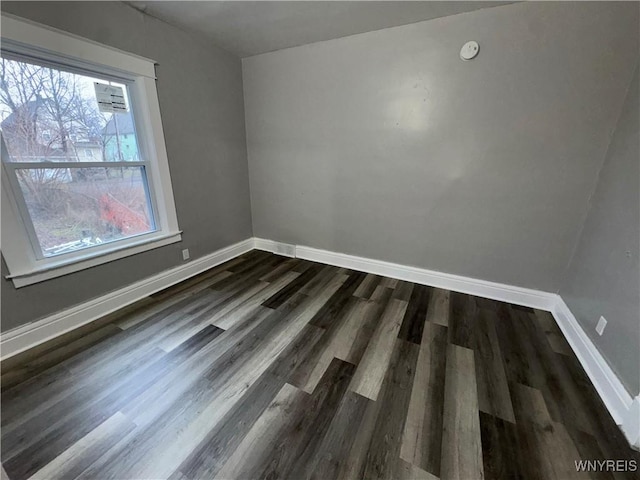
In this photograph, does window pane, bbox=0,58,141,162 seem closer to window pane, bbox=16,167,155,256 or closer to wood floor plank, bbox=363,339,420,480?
window pane, bbox=16,167,155,256

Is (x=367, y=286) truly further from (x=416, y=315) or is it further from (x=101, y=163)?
(x=101, y=163)

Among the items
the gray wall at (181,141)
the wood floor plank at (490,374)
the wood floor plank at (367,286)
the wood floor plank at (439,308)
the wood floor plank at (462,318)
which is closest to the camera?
the wood floor plank at (490,374)

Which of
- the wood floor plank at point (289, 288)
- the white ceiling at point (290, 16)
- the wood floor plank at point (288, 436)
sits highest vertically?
the white ceiling at point (290, 16)

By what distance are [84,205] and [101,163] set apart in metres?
0.36

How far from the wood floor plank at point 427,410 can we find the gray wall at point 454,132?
1.09 m

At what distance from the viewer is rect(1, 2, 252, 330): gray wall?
174 centimetres

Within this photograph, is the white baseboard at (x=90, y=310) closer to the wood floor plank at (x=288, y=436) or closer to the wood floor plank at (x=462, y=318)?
the wood floor plank at (x=288, y=436)

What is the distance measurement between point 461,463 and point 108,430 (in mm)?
1674

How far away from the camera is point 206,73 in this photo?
8.68ft

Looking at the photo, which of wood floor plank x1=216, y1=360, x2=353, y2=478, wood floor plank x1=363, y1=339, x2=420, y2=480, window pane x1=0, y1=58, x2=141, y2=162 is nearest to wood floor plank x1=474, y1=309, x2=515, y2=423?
wood floor plank x1=363, y1=339, x2=420, y2=480

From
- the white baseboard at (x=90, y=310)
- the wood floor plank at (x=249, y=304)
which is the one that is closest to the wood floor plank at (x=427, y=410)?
the wood floor plank at (x=249, y=304)

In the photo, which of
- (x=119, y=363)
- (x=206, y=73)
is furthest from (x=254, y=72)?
(x=119, y=363)

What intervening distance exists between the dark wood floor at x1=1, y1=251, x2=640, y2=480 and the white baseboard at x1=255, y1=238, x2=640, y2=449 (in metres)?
0.06

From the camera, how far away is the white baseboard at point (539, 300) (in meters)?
1.30
